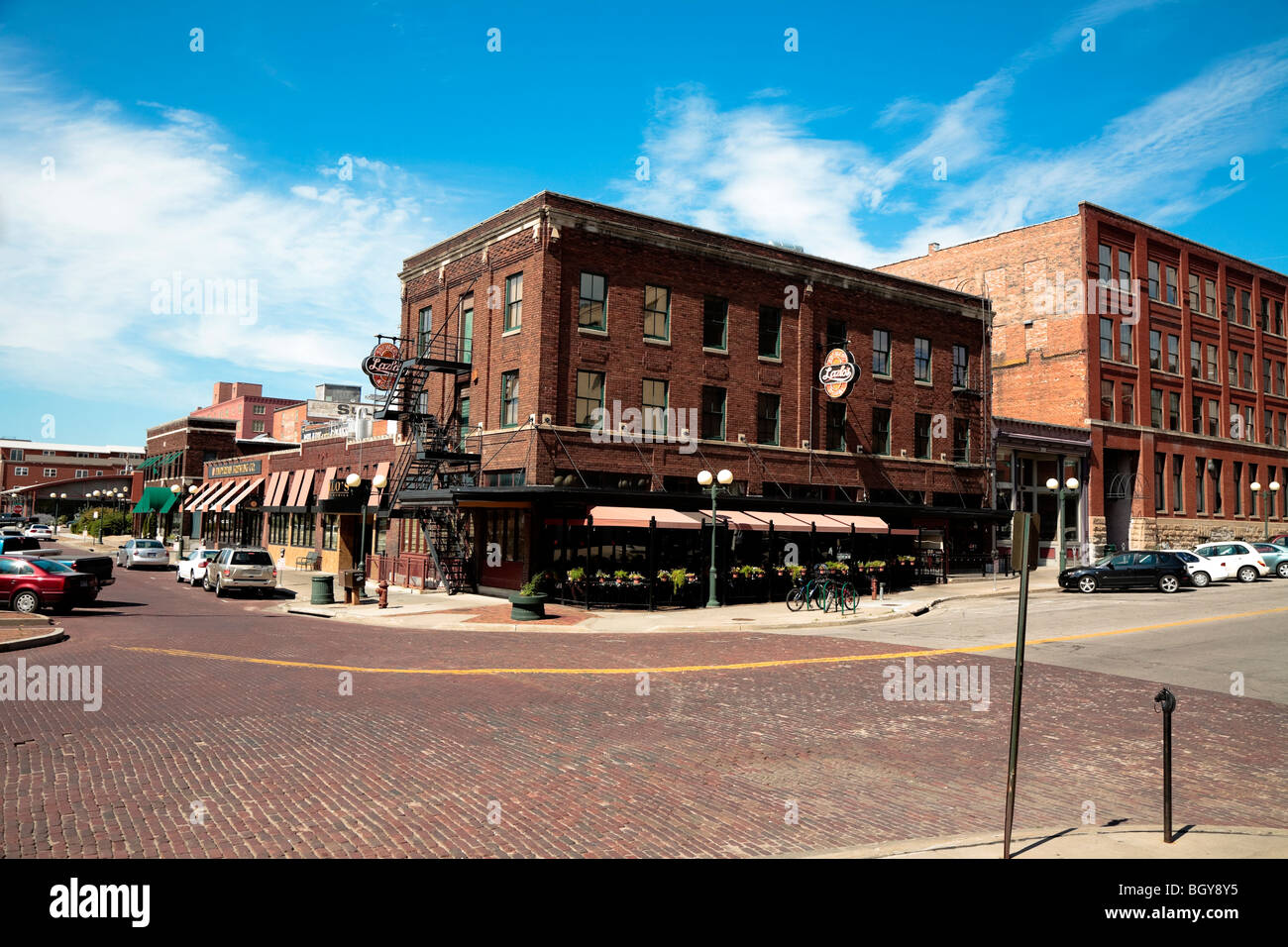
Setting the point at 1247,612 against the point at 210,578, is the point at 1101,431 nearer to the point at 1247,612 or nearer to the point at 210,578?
the point at 1247,612

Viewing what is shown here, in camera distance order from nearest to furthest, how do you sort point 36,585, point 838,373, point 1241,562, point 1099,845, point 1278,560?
point 1099,845 < point 36,585 < point 838,373 < point 1241,562 < point 1278,560

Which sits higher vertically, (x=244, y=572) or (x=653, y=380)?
(x=653, y=380)

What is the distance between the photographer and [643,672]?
48.6 feet

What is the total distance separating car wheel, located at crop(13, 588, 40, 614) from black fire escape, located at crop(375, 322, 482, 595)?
1126 centimetres

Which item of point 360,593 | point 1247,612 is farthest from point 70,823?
point 1247,612

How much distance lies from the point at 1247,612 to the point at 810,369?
16.0 meters

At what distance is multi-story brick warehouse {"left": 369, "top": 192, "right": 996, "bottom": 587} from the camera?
28.4 m

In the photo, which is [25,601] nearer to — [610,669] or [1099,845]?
[610,669]

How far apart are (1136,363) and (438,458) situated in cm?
3867

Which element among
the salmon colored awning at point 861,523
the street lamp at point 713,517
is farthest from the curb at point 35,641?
the salmon colored awning at point 861,523

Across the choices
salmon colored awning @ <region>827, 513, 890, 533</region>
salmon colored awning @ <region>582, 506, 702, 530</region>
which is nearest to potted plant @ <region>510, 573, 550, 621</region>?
salmon colored awning @ <region>582, 506, 702, 530</region>

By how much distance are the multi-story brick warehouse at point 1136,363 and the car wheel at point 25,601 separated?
124ft

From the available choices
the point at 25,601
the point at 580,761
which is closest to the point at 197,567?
the point at 25,601

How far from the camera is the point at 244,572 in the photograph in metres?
30.4
